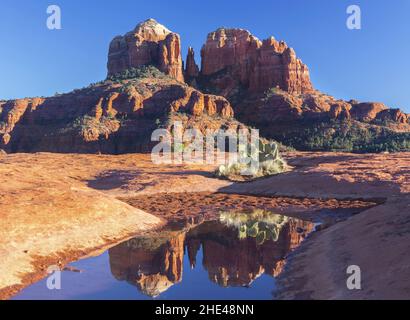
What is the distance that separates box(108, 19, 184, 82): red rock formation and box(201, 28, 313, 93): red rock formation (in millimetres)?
10319

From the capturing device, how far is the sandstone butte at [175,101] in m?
73.1

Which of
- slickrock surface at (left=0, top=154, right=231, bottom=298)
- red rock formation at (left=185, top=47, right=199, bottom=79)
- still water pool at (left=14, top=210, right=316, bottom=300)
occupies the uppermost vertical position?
red rock formation at (left=185, top=47, right=199, bottom=79)

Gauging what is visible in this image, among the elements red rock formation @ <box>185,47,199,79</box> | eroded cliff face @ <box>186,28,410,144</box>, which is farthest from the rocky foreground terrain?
red rock formation @ <box>185,47,199,79</box>

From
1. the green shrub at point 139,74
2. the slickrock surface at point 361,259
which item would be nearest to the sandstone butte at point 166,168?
the slickrock surface at point 361,259

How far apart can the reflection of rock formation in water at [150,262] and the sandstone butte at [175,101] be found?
5163 centimetres

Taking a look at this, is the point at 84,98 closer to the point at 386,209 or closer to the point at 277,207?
the point at 277,207

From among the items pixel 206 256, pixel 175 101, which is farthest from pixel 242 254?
pixel 175 101

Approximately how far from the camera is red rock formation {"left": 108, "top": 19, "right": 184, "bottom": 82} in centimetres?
10081

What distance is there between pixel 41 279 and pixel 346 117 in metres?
82.5

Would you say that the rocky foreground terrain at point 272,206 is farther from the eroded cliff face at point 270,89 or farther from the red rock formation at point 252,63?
the red rock formation at point 252,63

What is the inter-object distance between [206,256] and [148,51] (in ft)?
316

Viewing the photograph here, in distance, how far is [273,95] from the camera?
93.5 m

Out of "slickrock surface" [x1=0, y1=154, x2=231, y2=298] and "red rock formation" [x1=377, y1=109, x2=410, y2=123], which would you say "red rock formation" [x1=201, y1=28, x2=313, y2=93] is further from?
"slickrock surface" [x1=0, y1=154, x2=231, y2=298]
